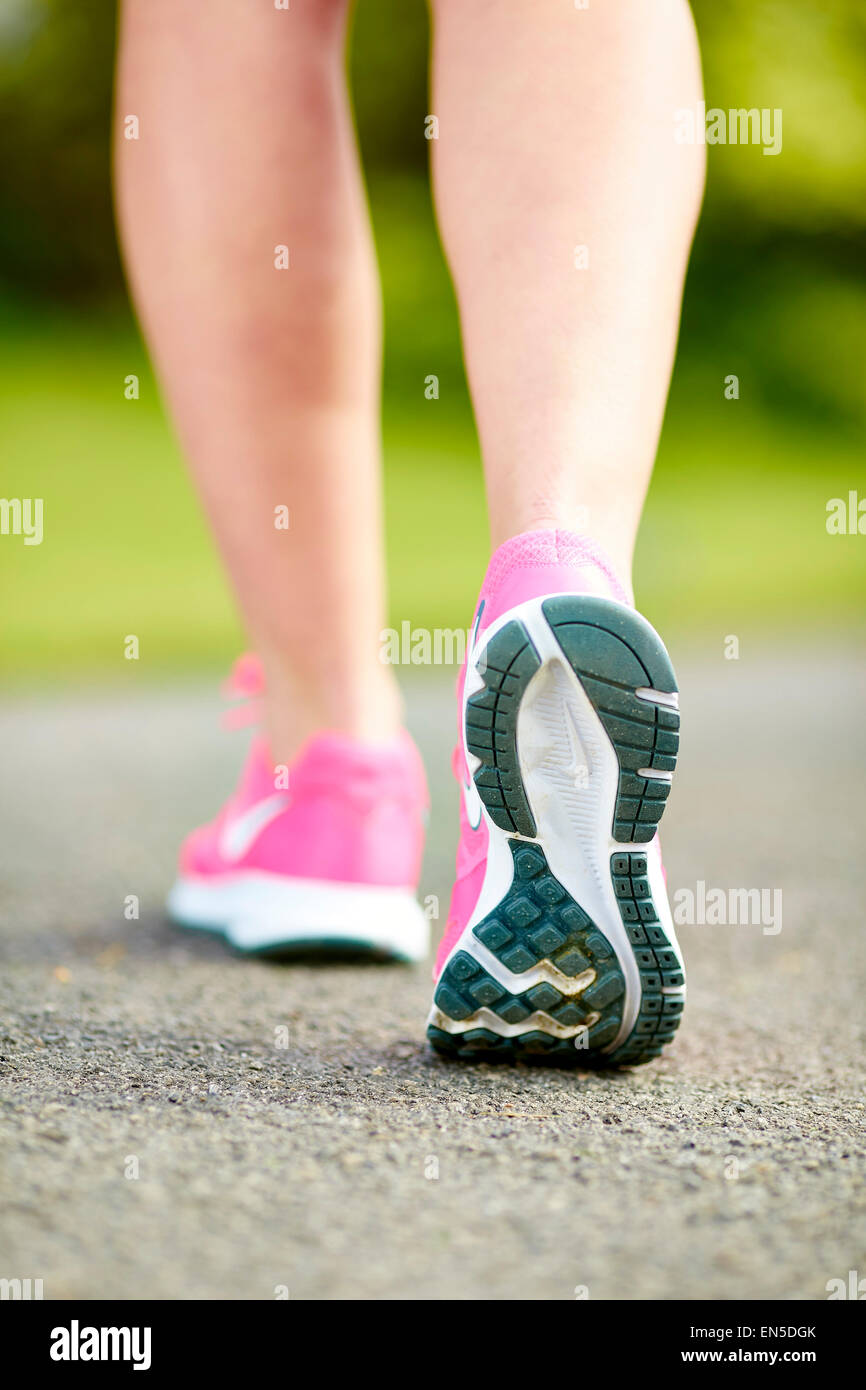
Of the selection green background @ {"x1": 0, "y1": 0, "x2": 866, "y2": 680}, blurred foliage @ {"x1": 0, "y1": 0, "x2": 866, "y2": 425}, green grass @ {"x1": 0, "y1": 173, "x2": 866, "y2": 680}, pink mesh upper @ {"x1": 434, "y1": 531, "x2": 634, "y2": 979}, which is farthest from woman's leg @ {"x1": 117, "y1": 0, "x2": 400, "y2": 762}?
blurred foliage @ {"x1": 0, "y1": 0, "x2": 866, "y2": 425}

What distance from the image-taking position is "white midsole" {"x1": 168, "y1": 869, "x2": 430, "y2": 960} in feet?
4.07

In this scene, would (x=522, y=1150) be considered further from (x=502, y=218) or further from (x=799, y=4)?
(x=799, y=4)

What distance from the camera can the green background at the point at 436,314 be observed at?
27.5 ft

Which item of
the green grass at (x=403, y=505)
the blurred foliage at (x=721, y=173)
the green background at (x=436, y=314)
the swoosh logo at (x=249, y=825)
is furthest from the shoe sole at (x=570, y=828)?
the blurred foliage at (x=721, y=173)

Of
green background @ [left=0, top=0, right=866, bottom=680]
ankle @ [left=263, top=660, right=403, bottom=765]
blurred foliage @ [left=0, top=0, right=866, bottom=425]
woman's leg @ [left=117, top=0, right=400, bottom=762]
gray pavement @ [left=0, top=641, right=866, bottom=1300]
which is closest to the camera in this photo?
gray pavement @ [left=0, top=641, right=866, bottom=1300]

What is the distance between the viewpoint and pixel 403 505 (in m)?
8.30

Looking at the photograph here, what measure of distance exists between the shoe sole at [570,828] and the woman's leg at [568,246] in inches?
3.9

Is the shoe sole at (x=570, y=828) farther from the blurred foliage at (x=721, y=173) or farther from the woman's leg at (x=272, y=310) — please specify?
the blurred foliage at (x=721, y=173)

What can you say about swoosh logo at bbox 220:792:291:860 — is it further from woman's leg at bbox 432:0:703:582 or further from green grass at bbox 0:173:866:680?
green grass at bbox 0:173:866:680

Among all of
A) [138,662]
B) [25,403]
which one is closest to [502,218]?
[138,662]

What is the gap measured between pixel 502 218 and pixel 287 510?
42 centimetres

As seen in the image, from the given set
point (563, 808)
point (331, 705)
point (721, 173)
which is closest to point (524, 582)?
point (563, 808)

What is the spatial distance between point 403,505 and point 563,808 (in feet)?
24.9

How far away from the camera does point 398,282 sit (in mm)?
11109
